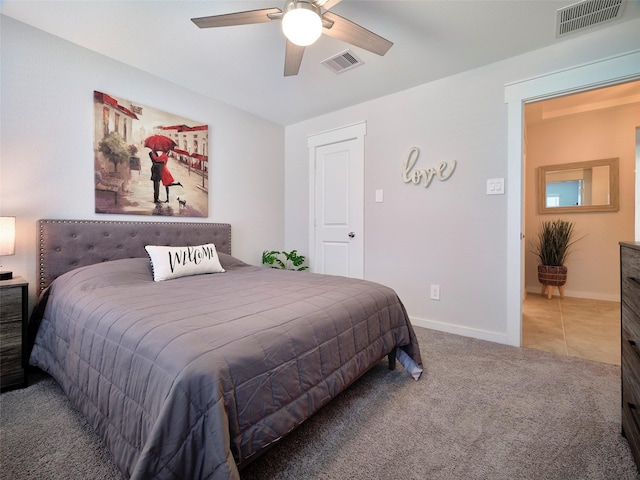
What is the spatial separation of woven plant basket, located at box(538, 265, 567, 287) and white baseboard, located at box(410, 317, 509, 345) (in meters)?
2.37

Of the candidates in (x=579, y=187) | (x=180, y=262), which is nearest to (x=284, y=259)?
(x=180, y=262)

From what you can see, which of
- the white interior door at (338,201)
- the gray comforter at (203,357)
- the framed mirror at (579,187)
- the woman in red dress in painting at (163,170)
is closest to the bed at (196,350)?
the gray comforter at (203,357)

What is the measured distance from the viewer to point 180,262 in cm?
229

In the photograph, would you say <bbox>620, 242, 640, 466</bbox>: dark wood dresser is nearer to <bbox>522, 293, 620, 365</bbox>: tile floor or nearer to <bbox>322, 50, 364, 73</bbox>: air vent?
<bbox>522, 293, 620, 365</bbox>: tile floor

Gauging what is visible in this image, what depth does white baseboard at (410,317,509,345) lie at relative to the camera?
2496 mm

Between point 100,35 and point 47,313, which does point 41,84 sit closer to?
point 100,35

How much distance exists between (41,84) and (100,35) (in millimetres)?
552

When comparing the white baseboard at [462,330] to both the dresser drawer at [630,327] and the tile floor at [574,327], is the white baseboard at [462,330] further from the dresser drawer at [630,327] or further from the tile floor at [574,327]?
the dresser drawer at [630,327]

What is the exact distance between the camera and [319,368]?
1.26 metres

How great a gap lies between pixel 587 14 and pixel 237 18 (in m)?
2.26

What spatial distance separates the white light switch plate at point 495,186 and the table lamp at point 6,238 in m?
3.50

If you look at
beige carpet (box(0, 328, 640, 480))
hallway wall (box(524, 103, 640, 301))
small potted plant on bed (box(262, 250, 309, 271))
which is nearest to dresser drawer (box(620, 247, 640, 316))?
beige carpet (box(0, 328, 640, 480))

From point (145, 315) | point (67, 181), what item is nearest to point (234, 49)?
point (67, 181)

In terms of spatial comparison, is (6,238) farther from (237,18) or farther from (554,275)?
(554,275)
